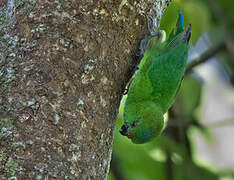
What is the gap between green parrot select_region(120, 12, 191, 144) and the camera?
11.4 ft

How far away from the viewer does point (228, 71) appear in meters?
6.03

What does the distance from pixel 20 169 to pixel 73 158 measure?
288 mm

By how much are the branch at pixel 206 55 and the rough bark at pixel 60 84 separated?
206 cm

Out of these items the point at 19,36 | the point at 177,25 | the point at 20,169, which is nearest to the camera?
the point at 20,169

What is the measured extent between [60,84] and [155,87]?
1.60 meters

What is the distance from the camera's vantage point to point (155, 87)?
3.81 metres

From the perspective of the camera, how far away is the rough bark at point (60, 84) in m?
2.18

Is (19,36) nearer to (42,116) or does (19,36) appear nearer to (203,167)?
(42,116)

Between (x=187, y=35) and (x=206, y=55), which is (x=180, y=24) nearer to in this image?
(x=187, y=35)

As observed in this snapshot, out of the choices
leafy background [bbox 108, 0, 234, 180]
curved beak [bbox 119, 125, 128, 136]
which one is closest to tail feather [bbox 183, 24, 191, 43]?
leafy background [bbox 108, 0, 234, 180]

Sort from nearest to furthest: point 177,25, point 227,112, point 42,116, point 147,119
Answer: point 42,116, point 147,119, point 177,25, point 227,112

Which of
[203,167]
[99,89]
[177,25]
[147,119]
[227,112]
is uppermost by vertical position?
[99,89]

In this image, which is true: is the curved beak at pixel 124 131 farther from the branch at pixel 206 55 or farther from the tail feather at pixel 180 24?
the branch at pixel 206 55

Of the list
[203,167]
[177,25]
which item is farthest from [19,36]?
[203,167]
